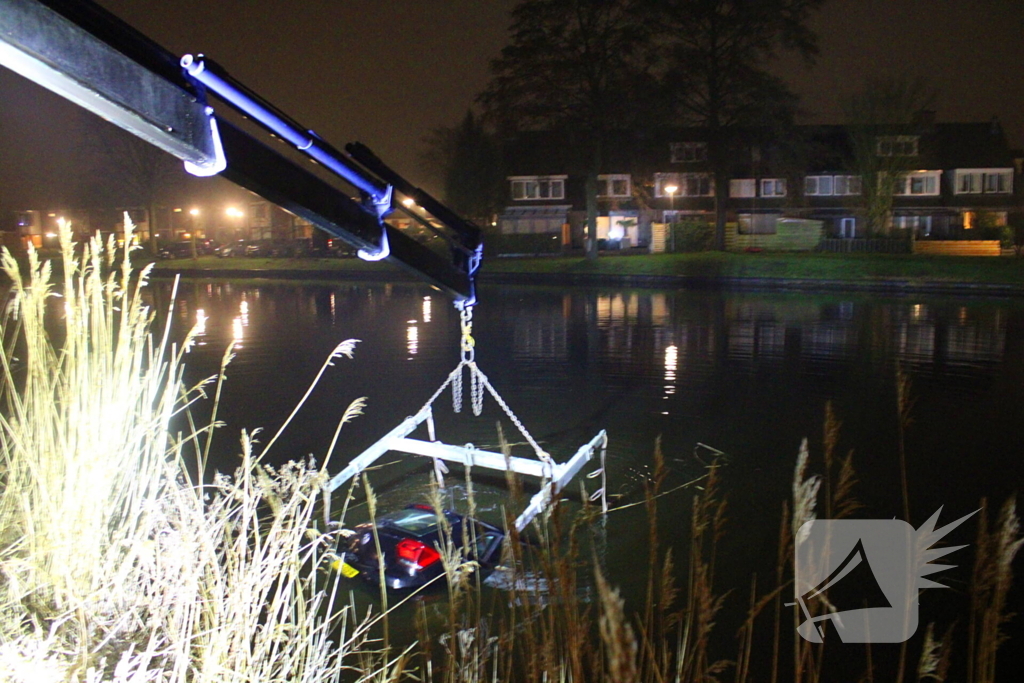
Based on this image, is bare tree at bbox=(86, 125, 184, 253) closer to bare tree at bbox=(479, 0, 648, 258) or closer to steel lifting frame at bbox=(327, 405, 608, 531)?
bare tree at bbox=(479, 0, 648, 258)

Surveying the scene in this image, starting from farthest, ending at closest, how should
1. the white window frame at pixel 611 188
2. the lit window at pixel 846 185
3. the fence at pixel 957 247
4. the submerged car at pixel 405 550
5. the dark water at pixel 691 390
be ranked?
the white window frame at pixel 611 188 < the lit window at pixel 846 185 < the fence at pixel 957 247 < the dark water at pixel 691 390 < the submerged car at pixel 405 550

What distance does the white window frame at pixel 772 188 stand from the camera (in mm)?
50281

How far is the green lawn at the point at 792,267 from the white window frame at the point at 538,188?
12.9 m

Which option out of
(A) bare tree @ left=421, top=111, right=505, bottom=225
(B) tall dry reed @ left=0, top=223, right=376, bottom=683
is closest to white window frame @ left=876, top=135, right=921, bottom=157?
(A) bare tree @ left=421, top=111, right=505, bottom=225

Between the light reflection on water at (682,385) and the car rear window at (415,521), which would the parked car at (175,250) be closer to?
the light reflection on water at (682,385)

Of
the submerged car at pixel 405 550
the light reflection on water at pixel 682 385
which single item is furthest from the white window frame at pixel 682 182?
the submerged car at pixel 405 550

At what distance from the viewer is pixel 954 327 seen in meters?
17.6

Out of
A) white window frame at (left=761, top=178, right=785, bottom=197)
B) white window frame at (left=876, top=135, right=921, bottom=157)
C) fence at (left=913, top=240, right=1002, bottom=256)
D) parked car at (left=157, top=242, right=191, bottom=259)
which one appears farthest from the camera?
white window frame at (left=761, top=178, right=785, bottom=197)

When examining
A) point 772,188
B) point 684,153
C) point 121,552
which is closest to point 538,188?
point 684,153

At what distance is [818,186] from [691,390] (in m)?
43.8

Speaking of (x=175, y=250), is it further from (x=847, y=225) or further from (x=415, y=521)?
(x=415, y=521)

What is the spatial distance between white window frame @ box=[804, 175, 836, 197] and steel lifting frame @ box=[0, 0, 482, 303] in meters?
51.1

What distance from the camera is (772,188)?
165 ft

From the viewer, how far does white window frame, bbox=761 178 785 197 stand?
165ft
